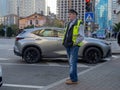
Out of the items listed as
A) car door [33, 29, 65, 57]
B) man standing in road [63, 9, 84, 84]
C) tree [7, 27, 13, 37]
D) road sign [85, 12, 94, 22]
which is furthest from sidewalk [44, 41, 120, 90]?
tree [7, 27, 13, 37]

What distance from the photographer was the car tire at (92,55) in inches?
632

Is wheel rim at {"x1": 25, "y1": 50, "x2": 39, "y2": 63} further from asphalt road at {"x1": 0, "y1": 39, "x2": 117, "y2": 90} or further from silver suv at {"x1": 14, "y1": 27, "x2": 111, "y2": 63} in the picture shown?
asphalt road at {"x1": 0, "y1": 39, "x2": 117, "y2": 90}

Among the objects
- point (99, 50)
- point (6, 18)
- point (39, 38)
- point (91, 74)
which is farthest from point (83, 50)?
Answer: point (6, 18)

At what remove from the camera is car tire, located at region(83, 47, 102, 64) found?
1605 cm

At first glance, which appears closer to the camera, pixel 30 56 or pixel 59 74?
pixel 59 74

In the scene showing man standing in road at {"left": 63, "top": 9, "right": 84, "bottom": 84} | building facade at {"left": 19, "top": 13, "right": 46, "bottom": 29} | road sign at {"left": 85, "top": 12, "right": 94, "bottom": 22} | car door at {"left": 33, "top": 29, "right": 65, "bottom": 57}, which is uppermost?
building facade at {"left": 19, "top": 13, "right": 46, "bottom": 29}

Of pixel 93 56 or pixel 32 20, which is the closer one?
pixel 93 56

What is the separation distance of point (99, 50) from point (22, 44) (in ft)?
10.3

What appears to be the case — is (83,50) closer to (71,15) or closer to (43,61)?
(43,61)

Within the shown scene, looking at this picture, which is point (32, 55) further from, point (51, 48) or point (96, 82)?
point (96, 82)

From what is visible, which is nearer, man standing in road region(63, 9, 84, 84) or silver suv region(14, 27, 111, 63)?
man standing in road region(63, 9, 84, 84)

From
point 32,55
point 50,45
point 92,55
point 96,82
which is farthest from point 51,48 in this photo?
point 96,82

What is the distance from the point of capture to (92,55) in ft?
53.0

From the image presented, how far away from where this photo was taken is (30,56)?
1609 centimetres
